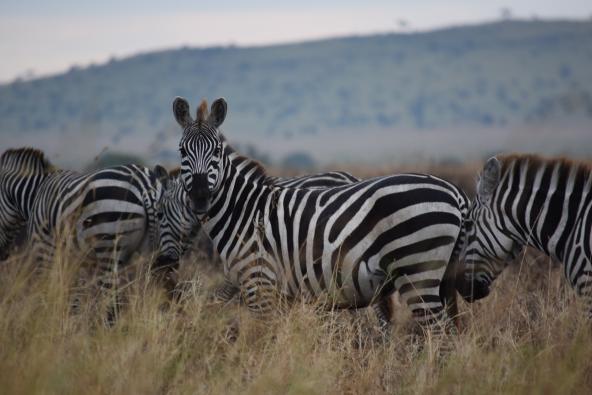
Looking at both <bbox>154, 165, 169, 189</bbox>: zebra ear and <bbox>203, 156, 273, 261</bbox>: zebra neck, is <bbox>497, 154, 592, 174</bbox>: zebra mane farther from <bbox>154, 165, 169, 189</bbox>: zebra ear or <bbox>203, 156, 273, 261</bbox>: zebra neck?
<bbox>154, 165, 169, 189</bbox>: zebra ear

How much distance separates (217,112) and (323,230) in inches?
56.6

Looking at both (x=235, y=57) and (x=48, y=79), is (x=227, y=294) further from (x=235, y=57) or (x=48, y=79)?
(x=235, y=57)

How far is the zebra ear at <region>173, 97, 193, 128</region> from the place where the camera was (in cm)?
665

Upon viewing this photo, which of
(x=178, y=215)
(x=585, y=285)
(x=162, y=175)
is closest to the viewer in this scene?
(x=585, y=285)

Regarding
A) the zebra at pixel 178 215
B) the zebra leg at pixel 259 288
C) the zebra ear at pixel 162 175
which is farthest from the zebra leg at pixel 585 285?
the zebra ear at pixel 162 175

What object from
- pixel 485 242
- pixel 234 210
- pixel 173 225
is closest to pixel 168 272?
pixel 173 225

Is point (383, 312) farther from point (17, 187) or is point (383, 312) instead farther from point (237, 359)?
point (17, 187)

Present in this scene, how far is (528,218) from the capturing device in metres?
5.95

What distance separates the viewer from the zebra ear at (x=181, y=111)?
6648mm

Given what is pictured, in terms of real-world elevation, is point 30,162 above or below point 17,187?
above

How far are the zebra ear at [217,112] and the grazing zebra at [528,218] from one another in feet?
7.11

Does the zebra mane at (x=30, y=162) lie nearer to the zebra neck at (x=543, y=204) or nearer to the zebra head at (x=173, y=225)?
the zebra head at (x=173, y=225)

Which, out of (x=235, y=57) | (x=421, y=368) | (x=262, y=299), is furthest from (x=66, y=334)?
(x=235, y=57)

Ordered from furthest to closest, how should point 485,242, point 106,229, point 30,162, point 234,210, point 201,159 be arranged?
1. point 30,162
2. point 106,229
3. point 234,210
4. point 201,159
5. point 485,242
